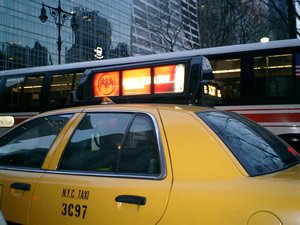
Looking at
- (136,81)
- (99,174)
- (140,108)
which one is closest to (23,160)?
(99,174)

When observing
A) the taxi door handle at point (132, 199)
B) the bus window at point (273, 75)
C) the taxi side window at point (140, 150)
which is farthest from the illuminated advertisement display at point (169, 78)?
the bus window at point (273, 75)

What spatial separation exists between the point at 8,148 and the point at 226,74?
6687 millimetres

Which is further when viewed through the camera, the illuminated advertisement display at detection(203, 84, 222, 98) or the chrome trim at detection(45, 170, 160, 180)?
the illuminated advertisement display at detection(203, 84, 222, 98)

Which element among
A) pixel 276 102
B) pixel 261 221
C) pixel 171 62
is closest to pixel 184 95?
pixel 171 62

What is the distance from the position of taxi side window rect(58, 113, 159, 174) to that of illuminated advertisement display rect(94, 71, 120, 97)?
253 cm

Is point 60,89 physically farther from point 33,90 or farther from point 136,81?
point 136,81

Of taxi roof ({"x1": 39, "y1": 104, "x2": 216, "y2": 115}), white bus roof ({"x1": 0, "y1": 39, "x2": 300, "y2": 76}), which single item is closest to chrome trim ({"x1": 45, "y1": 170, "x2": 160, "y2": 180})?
taxi roof ({"x1": 39, "y1": 104, "x2": 216, "y2": 115})

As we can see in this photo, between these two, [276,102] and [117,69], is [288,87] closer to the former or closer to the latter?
[276,102]

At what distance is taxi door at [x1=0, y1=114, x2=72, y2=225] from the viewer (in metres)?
2.62

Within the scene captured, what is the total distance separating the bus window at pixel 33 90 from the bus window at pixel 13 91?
409 mm

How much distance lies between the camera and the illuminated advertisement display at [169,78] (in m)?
4.85

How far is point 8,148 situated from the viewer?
3213 mm

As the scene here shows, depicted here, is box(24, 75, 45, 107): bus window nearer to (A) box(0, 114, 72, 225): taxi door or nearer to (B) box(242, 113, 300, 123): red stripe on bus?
(B) box(242, 113, 300, 123): red stripe on bus

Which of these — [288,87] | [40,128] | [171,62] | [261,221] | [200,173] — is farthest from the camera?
[288,87]
